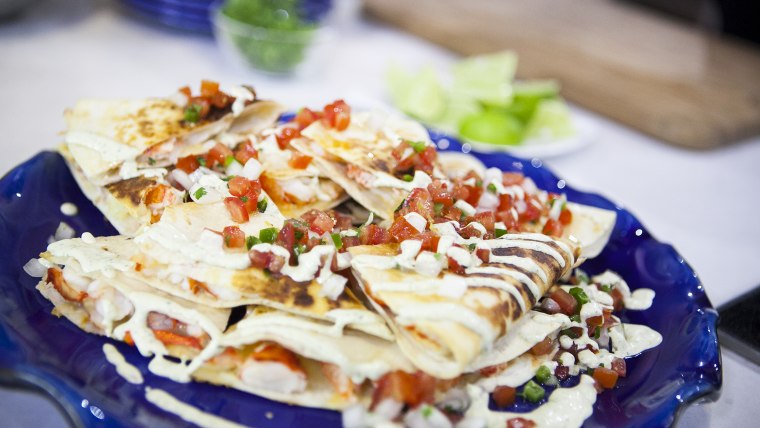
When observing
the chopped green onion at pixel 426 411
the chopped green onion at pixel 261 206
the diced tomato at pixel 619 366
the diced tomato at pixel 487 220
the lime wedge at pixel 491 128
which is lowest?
the lime wedge at pixel 491 128

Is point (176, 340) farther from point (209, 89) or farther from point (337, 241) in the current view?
point (209, 89)

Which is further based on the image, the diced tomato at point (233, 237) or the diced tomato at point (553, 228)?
the diced tomato at point (553, 228)

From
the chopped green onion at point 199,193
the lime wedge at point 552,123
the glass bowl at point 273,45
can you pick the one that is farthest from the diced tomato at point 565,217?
the glass bowl at point 273,45

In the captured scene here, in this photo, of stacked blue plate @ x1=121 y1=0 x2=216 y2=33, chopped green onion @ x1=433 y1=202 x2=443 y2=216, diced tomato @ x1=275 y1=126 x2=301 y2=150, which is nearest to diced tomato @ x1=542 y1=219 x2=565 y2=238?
chopped green onion @ x1=433 y1=202 x2=443 y2=216

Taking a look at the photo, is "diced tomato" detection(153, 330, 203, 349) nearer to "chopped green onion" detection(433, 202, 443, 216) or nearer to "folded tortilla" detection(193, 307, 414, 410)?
"folded tortilla" detection(193, 307, 414, 410)

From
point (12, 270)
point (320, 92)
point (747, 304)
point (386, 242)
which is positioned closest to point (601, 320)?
point (386, 242)

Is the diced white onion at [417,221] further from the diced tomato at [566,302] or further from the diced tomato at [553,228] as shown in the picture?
the diced tomato at [553,228]

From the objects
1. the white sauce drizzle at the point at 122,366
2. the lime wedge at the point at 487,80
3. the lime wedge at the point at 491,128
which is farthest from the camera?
the lime wedge at the point at 487,80
